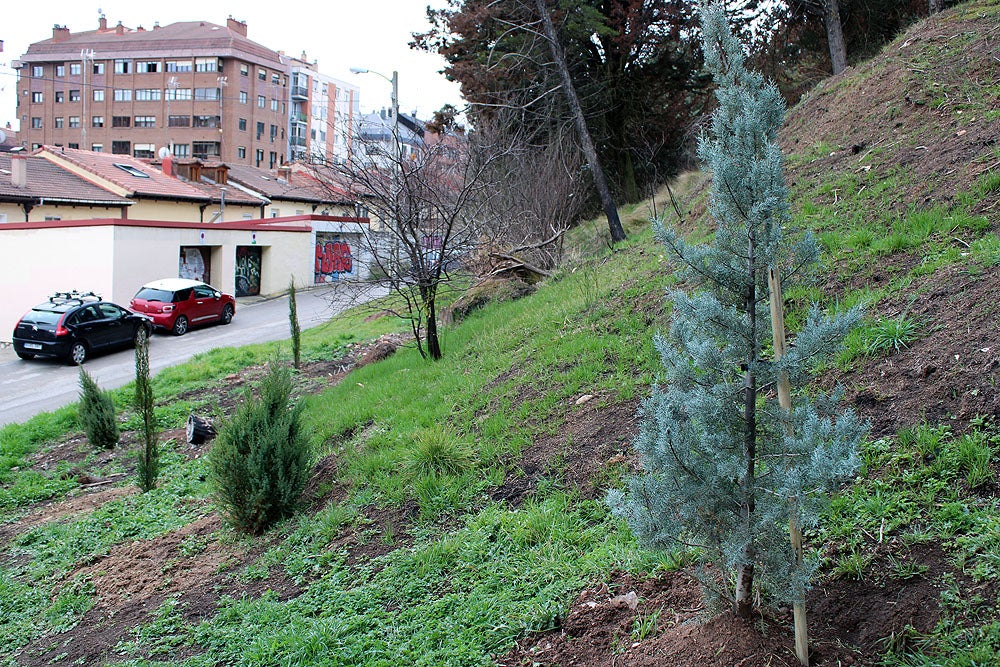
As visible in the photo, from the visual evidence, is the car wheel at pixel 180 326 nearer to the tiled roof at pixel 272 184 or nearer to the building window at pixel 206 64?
the tiled roof at pixel 272 184

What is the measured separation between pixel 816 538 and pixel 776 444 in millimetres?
941

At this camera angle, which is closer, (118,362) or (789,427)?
(789,427)

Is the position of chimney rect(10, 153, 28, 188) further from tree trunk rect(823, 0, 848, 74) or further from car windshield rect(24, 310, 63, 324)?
tree trunk rect(823, 0, 848, 74)

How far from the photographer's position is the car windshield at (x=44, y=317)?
2144cm

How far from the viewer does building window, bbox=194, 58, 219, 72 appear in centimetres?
7250

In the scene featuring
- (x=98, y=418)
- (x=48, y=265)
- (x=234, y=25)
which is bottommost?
(x=98, y=418)

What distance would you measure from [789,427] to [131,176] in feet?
138

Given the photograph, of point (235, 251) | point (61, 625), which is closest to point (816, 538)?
point (61, 625)

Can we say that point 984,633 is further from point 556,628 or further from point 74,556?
point 74,556

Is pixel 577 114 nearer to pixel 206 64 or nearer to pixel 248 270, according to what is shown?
pixel 248 270

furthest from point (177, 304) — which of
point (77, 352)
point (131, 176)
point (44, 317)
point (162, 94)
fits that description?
point (162, 94)

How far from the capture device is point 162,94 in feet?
244

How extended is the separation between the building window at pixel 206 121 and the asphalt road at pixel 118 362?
47.9 metres

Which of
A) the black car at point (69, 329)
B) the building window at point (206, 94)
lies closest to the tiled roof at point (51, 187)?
the black car at point (69, 329)
